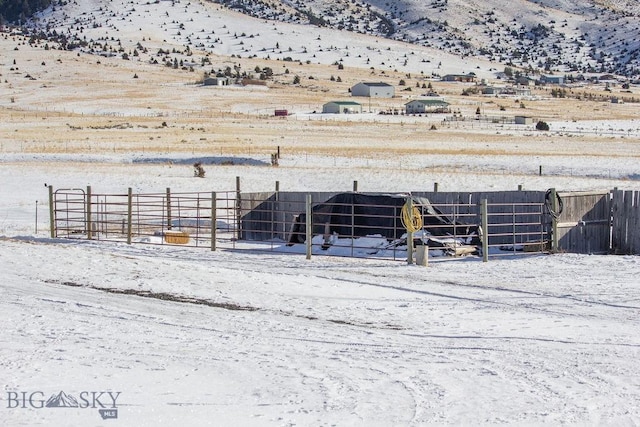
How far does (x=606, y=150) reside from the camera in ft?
195

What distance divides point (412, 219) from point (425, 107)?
8153 centimetres

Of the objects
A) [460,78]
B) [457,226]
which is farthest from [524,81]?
[457,226]

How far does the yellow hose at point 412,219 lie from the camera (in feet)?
68.2

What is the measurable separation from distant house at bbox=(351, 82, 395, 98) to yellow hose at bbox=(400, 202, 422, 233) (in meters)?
101

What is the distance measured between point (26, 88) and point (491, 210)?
9651cm

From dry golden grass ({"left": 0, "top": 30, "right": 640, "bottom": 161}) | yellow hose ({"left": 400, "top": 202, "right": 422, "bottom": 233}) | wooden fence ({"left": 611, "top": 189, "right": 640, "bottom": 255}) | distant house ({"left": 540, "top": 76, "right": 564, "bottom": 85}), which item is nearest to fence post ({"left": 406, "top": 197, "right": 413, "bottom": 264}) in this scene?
yellow hose ({"left": 400, "top": 202, "right": 422, "bottom": 233})

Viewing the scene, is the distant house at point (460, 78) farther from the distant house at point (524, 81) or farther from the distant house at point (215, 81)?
the distant house at point (215, 81)

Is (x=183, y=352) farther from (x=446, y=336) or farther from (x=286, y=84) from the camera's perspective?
(x=286, y=84)

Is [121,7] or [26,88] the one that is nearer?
[26,88]

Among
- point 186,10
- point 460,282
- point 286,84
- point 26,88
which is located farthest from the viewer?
point 186,10

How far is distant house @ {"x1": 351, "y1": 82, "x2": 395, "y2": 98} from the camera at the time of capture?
12131cm

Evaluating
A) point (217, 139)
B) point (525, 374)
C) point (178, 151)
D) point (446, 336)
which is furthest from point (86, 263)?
point (217, 139)

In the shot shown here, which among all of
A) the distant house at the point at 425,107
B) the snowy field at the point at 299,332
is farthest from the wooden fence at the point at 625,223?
the distant house at the point at 425,107

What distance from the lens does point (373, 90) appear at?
122 m
